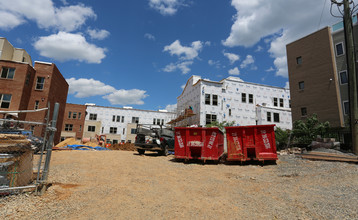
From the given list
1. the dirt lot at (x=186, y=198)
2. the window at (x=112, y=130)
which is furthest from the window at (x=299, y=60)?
the window at (x=112, y=130)

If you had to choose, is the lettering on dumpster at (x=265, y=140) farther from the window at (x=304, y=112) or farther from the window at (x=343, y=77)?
the window at (x=343, y=77)

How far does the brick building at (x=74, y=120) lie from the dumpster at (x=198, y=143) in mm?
36378

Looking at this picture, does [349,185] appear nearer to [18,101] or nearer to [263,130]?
[263,130]

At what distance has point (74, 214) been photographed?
348cm

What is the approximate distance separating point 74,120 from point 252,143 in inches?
1605

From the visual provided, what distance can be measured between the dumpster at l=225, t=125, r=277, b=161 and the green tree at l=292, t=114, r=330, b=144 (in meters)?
10.7

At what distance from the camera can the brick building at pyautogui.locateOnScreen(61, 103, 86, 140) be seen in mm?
40031

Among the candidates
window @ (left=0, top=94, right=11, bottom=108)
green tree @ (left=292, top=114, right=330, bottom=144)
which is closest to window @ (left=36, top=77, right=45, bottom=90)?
window @ (left=0, top=94, right=11, bottom=108)

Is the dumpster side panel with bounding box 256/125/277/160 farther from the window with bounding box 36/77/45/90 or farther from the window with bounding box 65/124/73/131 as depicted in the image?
the window with bounding box 65/124/73/131

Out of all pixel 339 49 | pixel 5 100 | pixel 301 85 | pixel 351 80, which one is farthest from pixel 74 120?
pixel 339 49

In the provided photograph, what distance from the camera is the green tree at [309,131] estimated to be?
1764 centimetres

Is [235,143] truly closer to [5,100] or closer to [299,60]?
[299,60]

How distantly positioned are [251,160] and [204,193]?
6.18 m

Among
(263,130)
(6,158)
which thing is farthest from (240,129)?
(6,158)
